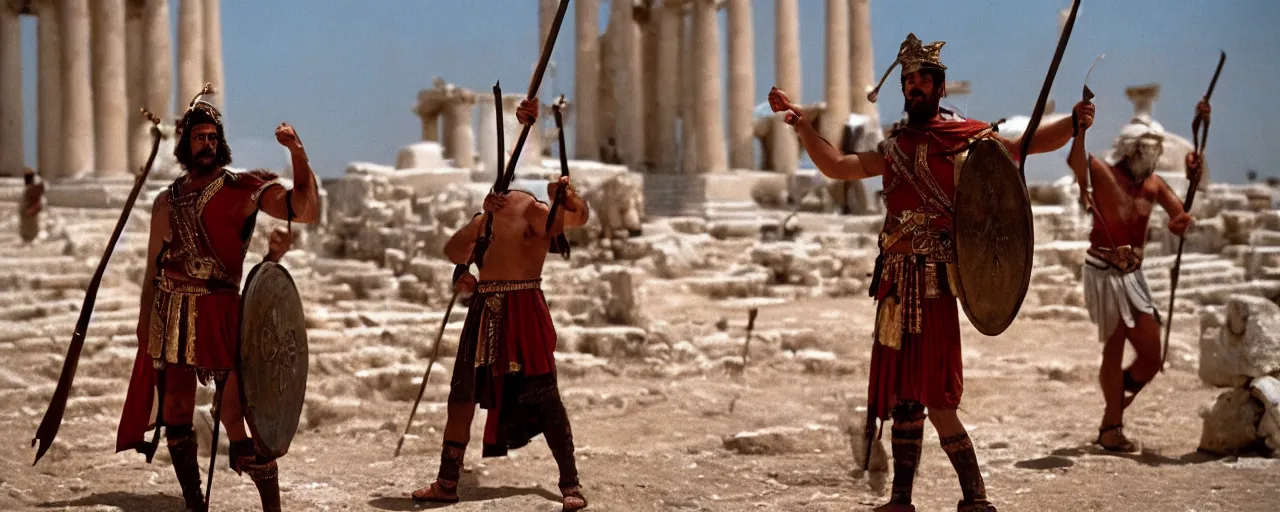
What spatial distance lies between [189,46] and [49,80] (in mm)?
2927

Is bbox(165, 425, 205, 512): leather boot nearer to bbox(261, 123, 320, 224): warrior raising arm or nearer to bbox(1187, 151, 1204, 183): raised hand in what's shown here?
bbox(261, 123, 320, 224): warrior raising arm

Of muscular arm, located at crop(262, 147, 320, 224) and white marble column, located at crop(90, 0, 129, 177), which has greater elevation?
white marble column, located at crop(90, 0, 129, 177)

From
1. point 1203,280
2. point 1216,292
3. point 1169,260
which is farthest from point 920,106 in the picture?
point 1169,260

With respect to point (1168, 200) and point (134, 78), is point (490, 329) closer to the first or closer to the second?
point (1168, 200)

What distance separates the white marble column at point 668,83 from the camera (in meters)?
29.2

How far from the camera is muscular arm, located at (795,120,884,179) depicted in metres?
4.76

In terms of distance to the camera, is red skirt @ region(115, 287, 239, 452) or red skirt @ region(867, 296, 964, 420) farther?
red skirt @ region(115, 287, 239, 452)

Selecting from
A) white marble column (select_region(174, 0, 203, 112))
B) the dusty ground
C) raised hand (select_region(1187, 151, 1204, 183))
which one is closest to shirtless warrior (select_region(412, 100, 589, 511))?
the dusty ground

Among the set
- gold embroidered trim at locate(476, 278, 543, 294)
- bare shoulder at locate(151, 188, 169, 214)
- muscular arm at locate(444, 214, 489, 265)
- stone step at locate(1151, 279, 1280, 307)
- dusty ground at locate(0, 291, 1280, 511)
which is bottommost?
dusty ground at locate(0, 291, 1280, 511)

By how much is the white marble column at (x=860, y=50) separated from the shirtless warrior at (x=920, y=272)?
25.4m

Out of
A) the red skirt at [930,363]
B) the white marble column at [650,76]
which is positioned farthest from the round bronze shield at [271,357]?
the white marble column at [650,76]

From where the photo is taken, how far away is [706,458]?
6.62 meters

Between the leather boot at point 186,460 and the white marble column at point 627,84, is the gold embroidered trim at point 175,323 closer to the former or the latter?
the leather boot at point 186,460

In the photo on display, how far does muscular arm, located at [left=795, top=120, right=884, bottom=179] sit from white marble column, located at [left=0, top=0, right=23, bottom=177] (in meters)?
24.3
